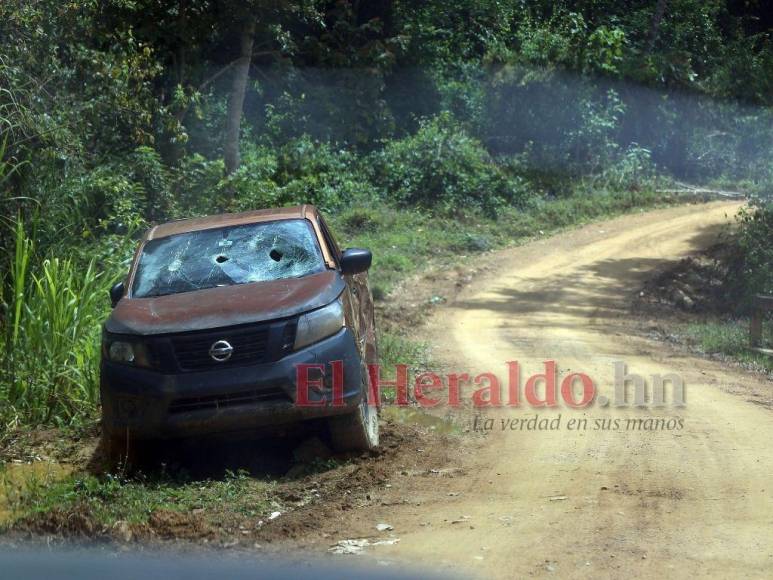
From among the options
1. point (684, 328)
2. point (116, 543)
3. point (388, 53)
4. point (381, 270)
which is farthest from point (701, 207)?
point (116, 543)

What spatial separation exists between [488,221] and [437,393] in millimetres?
14410

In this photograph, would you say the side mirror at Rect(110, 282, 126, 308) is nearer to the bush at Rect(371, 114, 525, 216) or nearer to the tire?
the tire

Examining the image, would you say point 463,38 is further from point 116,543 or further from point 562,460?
point 116,543

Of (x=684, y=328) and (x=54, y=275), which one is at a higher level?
(x=54, y=275)

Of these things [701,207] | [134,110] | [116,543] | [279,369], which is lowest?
[701,207]

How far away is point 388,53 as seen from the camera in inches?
1079

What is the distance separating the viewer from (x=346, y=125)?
27.4 meters

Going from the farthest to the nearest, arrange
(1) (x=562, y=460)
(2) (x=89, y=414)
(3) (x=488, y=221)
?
(3) (x=488, y=221), (2) (x=89, y=414), (1) (x=562, y=460)

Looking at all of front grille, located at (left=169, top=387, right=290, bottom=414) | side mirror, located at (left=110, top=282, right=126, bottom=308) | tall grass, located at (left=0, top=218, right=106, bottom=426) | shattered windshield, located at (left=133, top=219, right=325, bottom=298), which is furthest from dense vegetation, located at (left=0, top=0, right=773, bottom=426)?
front grille, located at (left=169, top=387, right=290, bottom=414)

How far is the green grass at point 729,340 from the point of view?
12219mm

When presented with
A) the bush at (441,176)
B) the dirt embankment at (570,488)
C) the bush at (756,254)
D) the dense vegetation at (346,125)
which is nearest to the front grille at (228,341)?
the dirt embankment at (570,488)

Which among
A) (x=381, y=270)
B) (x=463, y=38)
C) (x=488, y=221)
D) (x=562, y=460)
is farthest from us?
(x=463, y=38)

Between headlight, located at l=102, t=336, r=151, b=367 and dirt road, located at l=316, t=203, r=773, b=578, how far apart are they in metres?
1.82

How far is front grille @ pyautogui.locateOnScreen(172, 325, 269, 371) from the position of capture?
280 inches
